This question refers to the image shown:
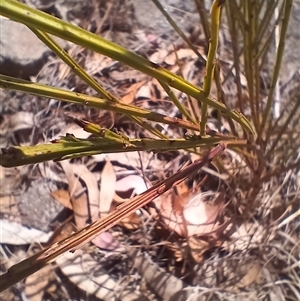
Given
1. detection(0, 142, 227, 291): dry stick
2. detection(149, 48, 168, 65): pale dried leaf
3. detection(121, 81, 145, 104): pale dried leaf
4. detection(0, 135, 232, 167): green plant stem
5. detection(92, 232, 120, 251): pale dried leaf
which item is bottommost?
detection(0, 142, 227, 291): dry stick

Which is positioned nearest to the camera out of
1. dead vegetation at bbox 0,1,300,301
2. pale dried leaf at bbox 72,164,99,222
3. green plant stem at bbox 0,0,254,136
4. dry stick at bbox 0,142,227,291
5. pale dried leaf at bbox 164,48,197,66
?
green plant stem at bbox 0,0,254,136

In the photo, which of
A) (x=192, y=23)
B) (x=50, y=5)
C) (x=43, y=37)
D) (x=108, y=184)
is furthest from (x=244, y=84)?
(x=43, y=37)

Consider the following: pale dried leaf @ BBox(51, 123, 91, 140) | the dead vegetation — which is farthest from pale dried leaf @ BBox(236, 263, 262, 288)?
pale dried leaf @ BBox(51, 123, 91, 140)

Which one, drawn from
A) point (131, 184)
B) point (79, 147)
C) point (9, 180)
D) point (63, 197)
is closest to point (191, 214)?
point (131, 184)

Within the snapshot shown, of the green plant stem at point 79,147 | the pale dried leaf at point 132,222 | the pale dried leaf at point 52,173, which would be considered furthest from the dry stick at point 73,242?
the pale dried leaf at point 52,173

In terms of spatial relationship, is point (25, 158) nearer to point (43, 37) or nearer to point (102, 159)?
point (43, 37)

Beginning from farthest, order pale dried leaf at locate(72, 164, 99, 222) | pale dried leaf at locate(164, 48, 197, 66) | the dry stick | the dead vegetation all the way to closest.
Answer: pale dried leaf at locate(164, 48, 197, 66), pale dried leaf at locate(72, 164, 99, 222), the dead vegetation, the dry stick

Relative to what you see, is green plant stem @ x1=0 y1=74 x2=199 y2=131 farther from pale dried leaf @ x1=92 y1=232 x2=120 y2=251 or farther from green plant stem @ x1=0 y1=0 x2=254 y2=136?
pale dried leaf @ x1=92 y1=232 x2=120 y2=251

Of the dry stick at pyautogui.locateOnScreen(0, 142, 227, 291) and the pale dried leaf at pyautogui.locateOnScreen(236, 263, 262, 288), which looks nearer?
the dry stick at pyautogui.locateOnScreen(0, 142, 227, 291)

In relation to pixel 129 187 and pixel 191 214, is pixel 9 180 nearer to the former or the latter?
pixel 129 187
